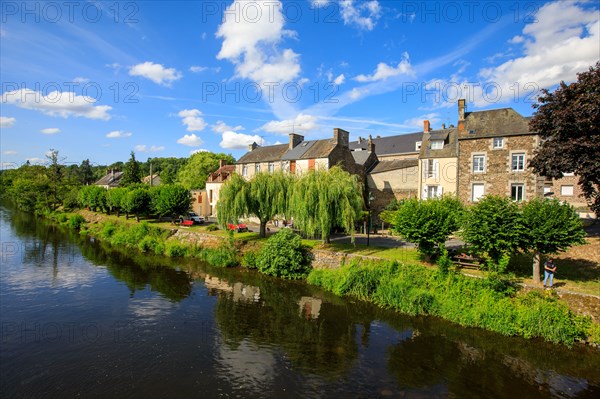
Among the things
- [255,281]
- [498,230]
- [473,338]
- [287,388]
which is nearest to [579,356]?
[473,338]

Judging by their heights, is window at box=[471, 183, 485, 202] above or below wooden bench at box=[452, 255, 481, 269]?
above

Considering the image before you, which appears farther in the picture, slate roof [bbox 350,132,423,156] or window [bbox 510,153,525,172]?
slate roof [bbox 350,132,423,156]

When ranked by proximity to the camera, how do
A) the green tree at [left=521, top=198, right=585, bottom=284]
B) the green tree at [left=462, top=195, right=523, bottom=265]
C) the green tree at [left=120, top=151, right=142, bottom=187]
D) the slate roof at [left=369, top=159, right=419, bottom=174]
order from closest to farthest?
the green tree at [left=521, top=198, right=585, bottom=284] → the green tree at [left=462, top=195, right=523, bottom=265] → the slate roof at [left=369, top=159, right=419, bottom=174] → the green tree at [left=120, top=151, right=142, bottom=187]

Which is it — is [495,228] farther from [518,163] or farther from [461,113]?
[461,113]

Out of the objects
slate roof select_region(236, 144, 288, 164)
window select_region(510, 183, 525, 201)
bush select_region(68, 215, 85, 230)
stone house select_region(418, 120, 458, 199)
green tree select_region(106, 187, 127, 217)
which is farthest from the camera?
bush select_region(68, 215, 85, 230)

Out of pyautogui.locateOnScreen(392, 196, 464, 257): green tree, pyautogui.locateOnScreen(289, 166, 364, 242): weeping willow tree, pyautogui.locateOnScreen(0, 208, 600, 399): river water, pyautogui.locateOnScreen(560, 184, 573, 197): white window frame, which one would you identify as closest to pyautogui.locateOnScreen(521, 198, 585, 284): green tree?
pyautogui.locateOnScreen(392, 196, 464, 257): green tree

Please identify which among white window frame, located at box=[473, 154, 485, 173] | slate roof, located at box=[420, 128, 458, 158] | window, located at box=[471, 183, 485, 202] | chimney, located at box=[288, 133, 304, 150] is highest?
chimney, located at box=[288, 133, 304, 150]

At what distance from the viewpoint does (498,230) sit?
15.4 m

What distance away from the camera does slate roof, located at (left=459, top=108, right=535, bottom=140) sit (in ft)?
84.3

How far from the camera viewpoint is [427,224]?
17.2 meters

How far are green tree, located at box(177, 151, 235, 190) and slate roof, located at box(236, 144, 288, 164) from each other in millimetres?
21125

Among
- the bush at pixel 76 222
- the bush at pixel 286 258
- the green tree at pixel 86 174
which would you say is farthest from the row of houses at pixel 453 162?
the green tree at pixel 86 174

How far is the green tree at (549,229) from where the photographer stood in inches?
563

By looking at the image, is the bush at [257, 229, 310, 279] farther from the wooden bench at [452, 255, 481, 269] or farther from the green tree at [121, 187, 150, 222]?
the green tree at [121, 187, 150, 222]
